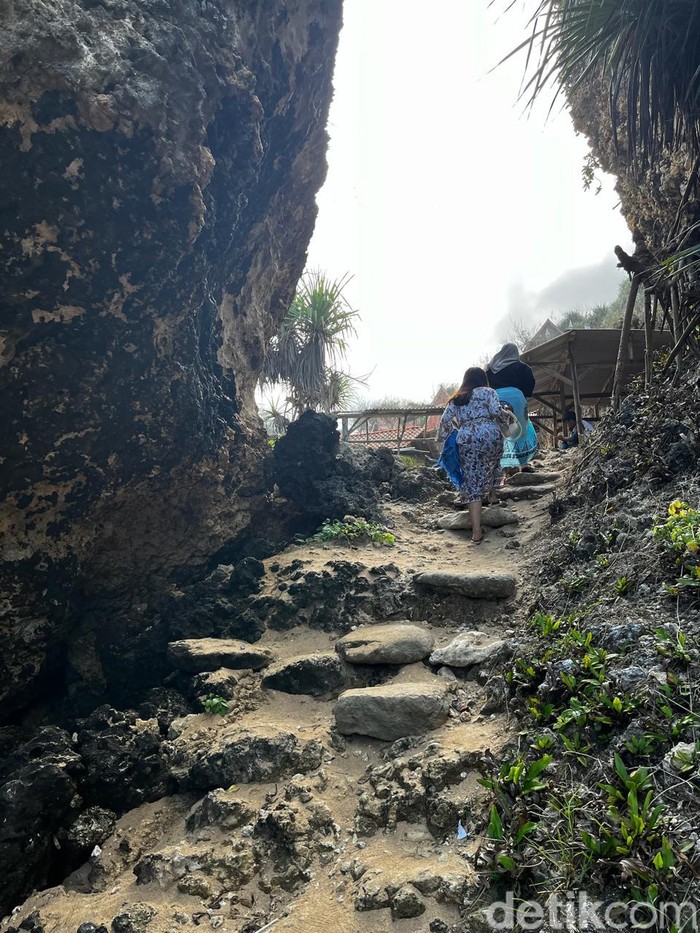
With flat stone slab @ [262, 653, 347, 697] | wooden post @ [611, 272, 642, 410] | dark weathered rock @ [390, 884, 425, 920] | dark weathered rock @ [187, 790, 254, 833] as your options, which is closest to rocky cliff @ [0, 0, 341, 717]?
flat stone slab @ [262, 653, 347, 697]

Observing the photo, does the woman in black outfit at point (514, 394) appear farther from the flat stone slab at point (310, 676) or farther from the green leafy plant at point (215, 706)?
the green leafy plant at point (215, 706)

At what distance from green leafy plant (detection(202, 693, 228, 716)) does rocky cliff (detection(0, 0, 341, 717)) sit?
95cm

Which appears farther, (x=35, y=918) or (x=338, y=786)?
(x=338, y=786)

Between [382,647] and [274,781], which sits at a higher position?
[382,647]

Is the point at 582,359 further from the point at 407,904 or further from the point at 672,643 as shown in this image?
→ the point at 407,904

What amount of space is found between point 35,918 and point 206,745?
3.36 ft

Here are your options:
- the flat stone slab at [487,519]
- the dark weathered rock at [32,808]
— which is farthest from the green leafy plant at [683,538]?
the dark weathered rock at [32,808]

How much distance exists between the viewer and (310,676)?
354 cm

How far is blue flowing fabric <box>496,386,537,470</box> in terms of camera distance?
6129 mm

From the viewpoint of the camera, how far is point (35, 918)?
2.35m

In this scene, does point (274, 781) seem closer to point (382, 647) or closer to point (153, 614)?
point (382, 647)

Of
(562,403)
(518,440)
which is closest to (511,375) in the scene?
(518,440)

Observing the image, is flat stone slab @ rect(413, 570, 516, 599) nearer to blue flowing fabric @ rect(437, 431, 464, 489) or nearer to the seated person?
blue flowing fabric @ rect(437, 431, 464, 489)

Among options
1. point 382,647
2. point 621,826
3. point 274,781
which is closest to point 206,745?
point 274,781
